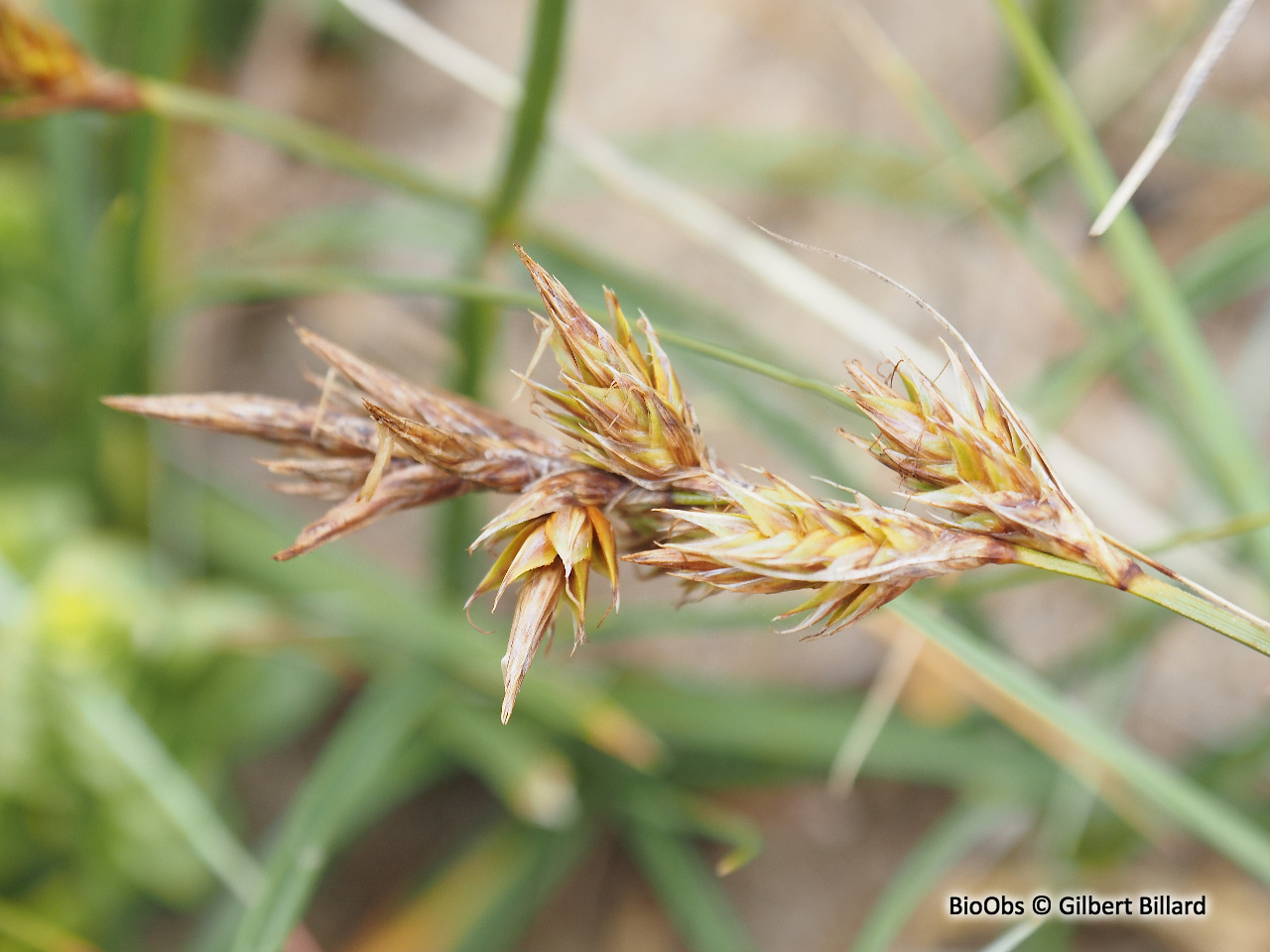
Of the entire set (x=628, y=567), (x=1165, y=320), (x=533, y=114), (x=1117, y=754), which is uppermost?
(x=533, y=114)

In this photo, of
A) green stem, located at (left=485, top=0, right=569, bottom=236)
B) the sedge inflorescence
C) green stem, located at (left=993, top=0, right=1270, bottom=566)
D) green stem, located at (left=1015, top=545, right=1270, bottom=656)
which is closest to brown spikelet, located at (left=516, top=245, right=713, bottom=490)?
the sedge inflorescence

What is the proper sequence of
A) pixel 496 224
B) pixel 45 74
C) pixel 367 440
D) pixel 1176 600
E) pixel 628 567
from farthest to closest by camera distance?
pixel 628 567 < pixel 496 224 < pixel 45 74 < pixel 367 440 < pixel 1176 600

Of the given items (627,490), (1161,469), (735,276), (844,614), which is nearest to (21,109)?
(627,490)

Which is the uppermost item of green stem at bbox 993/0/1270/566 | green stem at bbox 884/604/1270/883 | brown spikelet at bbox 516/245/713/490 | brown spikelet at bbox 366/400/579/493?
green stem at bbox 993/0/1270/566

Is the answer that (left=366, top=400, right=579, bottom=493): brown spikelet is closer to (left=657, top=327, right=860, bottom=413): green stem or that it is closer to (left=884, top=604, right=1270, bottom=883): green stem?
(left=657, top=327, right=860, bottom=413): green stem

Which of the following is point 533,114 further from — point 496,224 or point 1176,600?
point 1176,600

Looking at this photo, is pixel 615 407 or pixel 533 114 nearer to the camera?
pixel 615 407

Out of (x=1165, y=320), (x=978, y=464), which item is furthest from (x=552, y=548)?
(x=1165, y=320)

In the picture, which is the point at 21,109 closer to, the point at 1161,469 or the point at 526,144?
the point at 526,144
